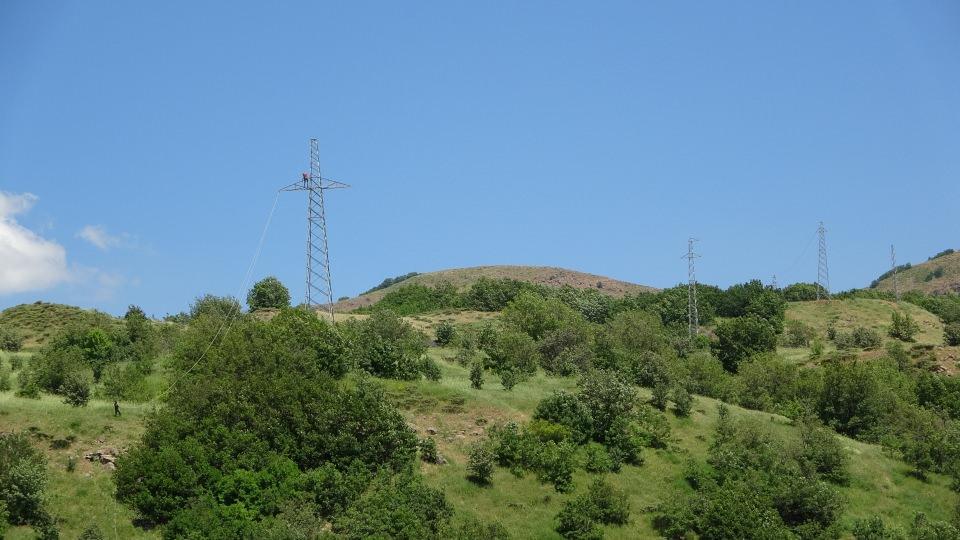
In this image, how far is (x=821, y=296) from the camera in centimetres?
13200

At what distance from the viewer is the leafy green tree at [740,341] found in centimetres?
8700

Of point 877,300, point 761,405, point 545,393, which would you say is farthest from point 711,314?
point 545,393

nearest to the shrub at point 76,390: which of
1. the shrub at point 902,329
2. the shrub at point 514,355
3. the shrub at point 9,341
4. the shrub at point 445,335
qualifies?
the shrub at point 9,341

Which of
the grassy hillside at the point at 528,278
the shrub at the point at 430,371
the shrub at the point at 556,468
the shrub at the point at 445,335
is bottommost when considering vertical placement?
the shrub at the point at 556,468

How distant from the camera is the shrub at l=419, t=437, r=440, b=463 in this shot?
48531mm

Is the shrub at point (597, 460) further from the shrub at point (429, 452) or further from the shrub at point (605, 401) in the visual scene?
the shrub at point (429, 452)

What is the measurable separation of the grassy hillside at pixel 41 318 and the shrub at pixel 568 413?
45.1 metres

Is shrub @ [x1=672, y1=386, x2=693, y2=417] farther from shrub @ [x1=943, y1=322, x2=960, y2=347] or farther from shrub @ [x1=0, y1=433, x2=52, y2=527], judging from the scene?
shrub @ [x1=943, y1=322, x2=960, y2=347]

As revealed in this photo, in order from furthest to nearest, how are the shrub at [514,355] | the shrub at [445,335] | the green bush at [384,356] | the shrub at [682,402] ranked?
1. the shrub at [445,335]
2. the shrub at [514,355]
3. the green bush at [384,356]
4. the shrub at [682,402]

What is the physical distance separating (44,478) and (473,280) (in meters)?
140

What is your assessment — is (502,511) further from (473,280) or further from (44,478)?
(473,280)

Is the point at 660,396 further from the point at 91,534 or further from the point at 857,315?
the point at 857,315

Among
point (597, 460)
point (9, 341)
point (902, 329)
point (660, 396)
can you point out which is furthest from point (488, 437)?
point (902, 329)

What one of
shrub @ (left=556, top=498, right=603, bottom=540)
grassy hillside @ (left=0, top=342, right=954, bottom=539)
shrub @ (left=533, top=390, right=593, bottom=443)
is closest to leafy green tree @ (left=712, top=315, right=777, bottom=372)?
grassy hillside @ (left=0, top=342, right=954, bottom=539)
